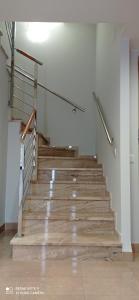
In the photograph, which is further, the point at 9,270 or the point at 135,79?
the point at 135,79

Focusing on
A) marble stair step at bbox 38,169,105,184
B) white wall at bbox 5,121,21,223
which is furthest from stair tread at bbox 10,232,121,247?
white wall at bbox 5,121,21,223

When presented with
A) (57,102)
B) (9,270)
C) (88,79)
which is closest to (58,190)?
(9,270)

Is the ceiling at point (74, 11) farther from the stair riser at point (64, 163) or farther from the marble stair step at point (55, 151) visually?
the marble stair step at point (55, 151)

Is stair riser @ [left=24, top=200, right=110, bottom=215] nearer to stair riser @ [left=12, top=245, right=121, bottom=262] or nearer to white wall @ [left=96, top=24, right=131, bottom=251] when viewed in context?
white wall @ [left=96, top=24, right=131, bottom=251]

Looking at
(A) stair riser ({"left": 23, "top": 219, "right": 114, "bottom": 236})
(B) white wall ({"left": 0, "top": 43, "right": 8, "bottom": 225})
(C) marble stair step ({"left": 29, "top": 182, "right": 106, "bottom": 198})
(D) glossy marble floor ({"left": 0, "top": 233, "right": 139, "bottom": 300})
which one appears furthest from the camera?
(B) white wall ({"left": 0, "top": 43, "right": 8, "bottom": 225})

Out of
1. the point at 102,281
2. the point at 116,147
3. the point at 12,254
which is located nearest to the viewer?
the point at 102,281

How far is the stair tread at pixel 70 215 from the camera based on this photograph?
3191 mm

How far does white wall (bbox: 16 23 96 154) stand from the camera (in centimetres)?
541

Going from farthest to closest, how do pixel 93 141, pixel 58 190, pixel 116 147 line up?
pixel 93 141, pixel 58 190, pixel 116 147

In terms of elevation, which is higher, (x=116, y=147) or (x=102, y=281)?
(x=116, y=147)

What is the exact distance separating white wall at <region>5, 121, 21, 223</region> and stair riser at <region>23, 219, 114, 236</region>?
1.18 m

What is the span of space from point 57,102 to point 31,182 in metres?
2.22

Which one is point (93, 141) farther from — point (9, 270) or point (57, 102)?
point (9, 270)

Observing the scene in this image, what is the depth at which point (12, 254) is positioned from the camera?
270 centimetres
